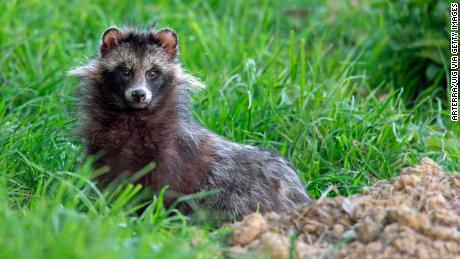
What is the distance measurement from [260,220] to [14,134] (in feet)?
7.94

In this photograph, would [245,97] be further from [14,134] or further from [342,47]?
[342,47]

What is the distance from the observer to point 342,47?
32.6 feet

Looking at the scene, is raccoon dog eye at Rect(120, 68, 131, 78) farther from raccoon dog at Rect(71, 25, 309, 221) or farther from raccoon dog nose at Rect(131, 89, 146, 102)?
raccoon dog nose at Rect(131, 89, 146, 102)

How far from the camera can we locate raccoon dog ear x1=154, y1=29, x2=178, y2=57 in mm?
6496

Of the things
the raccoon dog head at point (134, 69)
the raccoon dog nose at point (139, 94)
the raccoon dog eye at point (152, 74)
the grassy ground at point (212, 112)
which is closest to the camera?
the grassy ground at point (212, 112)

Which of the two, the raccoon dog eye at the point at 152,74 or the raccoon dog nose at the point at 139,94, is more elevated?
the raccoon dog eye at the point at 152,74

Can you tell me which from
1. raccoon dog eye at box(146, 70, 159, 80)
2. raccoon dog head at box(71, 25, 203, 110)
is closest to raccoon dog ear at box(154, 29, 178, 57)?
raccoon dog head at box(71, 25, 203, 110)

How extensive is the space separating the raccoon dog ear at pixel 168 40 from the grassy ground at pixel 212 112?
2.82 feet

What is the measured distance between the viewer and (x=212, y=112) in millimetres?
7742

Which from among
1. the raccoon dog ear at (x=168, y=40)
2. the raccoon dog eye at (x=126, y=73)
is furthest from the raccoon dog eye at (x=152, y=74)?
the raccoon dog ear at (x=168, y=40)

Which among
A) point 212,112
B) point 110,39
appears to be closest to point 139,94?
point 110,39

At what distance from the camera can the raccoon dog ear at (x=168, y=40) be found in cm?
650

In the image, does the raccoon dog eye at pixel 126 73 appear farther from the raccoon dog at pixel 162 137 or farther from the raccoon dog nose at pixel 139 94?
the raccoon dog nose at pixel 139 94

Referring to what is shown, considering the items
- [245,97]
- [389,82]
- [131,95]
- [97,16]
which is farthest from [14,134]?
[389,82]
